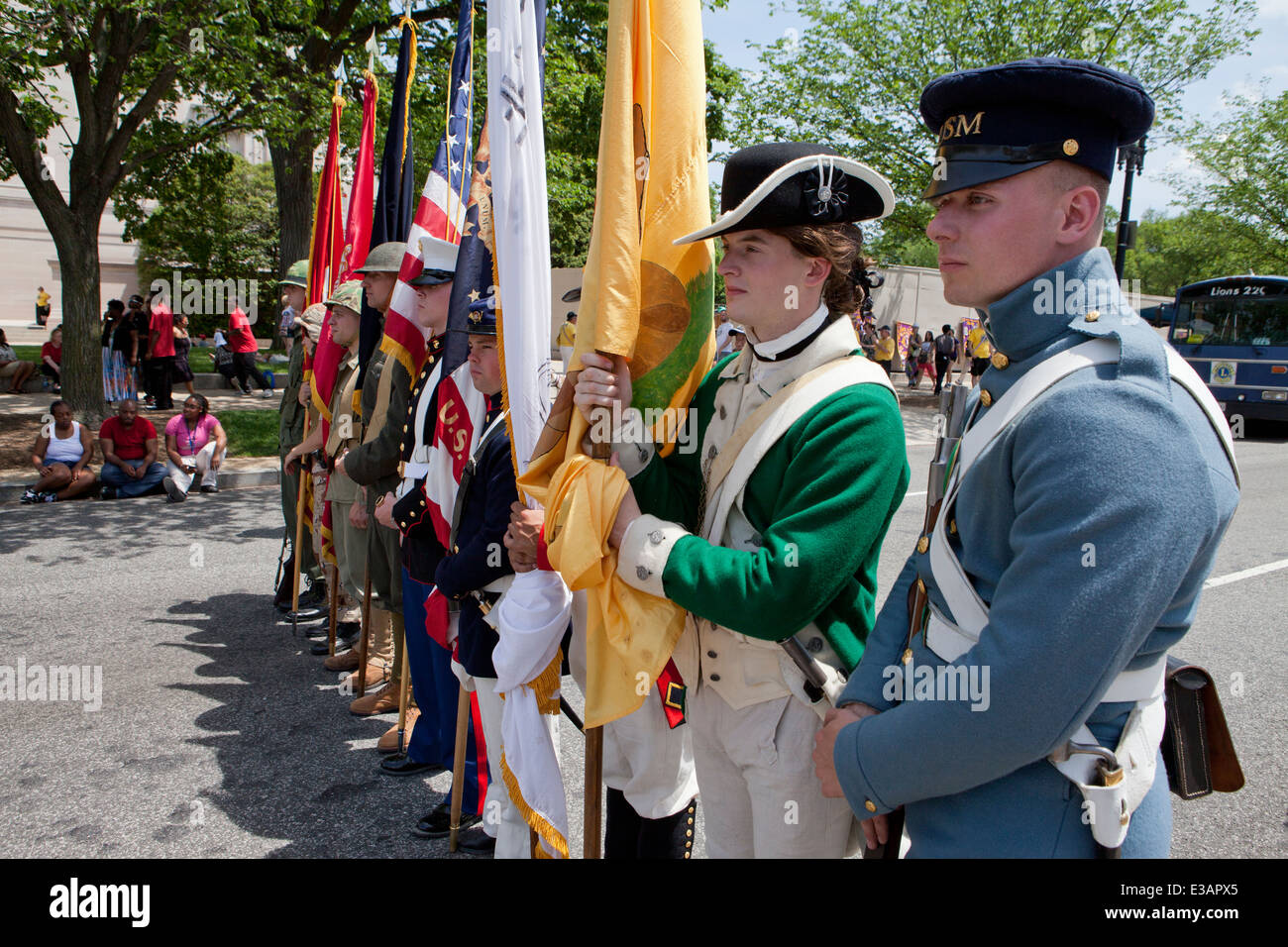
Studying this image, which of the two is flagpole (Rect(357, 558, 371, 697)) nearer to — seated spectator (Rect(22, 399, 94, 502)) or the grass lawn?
seated spectator (Rect(22, 399, 94, 502))

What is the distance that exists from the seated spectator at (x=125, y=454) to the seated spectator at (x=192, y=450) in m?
0.23

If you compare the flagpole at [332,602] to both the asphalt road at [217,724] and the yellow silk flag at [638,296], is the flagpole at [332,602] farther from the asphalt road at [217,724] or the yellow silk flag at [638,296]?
the yellow silk flag at [638,296]

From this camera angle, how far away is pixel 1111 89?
63.8 inches

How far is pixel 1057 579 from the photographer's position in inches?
54.9

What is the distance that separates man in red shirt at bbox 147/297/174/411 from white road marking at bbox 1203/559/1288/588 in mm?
15067

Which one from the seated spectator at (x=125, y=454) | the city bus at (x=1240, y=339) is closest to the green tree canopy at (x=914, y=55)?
the city bus at (x=1240, y=339)

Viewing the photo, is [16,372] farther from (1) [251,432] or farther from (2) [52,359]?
(1) [251,432]

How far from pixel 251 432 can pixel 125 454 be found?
11.7 ft

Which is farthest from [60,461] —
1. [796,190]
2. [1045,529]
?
[1045,529]

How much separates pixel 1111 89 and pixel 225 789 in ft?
13.9

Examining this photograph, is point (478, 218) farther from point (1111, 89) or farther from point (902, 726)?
point (902, 726)

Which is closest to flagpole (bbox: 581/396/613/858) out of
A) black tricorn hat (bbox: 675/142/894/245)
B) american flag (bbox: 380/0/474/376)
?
black tricorn hat (bbox: 675/142/894/245)

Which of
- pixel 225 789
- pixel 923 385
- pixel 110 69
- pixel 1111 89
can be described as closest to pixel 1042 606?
pixel 1111 89

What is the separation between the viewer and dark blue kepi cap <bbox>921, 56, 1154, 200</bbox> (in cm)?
162
